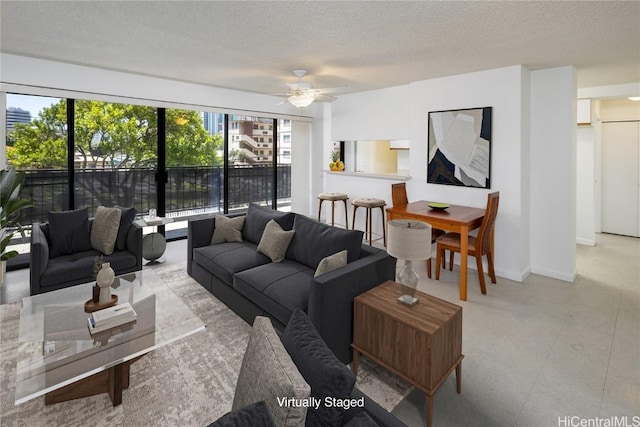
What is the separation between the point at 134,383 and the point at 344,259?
5.20 feet

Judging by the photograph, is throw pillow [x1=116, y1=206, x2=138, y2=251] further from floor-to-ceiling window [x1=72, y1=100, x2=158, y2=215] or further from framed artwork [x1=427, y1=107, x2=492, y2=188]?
framed artwork [x1=427, y1=107, x2=492, y2=188]

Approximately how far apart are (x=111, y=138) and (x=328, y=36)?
3.58 metres

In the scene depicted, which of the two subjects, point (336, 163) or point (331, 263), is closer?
point (331, 263)

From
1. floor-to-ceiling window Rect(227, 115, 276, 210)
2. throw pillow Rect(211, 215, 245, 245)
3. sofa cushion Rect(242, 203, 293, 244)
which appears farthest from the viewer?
floor-to-ceiling window Rect(227, 115, 276, 210)

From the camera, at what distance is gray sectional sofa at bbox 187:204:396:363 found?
218 cm

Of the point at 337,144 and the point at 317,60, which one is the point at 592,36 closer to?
the point at 317,60

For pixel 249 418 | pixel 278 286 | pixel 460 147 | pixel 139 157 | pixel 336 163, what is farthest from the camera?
pixel 336 163

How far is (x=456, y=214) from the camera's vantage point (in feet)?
12.4

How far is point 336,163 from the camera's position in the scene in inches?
244

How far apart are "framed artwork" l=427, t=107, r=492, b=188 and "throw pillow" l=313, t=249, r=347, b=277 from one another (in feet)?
8.30

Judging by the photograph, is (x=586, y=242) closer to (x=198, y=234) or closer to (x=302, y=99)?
(x=302, y=99)

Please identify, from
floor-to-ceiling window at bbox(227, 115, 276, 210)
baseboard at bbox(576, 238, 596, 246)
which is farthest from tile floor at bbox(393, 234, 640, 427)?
floor-to-ceiling window at bbox(227, 115, 276, 210)

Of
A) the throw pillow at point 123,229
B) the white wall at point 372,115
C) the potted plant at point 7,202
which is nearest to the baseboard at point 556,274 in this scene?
the white wall at point 372,115

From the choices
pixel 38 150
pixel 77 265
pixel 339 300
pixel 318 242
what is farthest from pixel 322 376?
pixel 38 150
